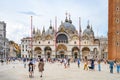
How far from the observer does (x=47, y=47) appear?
11056 cm

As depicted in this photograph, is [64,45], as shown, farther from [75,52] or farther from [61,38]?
[75,52]

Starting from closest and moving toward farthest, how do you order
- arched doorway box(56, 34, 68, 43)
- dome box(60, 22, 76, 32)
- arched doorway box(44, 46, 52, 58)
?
arched doorway box(56, 34, 68, 43) < arched doorway box(44, 46, 52, 58) < dome box(60, 22, 76, 32)

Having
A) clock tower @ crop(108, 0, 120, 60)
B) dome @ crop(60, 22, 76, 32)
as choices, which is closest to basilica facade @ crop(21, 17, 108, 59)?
dome @ crop(60, 22, 76, 32)

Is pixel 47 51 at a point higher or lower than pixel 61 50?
lower

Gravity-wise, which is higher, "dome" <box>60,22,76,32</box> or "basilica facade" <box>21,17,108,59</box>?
"dome" <box>60,22,76,32</box>

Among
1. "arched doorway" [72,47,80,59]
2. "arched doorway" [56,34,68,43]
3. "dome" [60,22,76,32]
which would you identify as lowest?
"arched doorway" [72,47,80,59]

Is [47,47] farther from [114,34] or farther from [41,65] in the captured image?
[41,65]

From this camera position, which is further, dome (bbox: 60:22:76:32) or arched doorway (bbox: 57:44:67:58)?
dome (bbox: 60:22:76:32)

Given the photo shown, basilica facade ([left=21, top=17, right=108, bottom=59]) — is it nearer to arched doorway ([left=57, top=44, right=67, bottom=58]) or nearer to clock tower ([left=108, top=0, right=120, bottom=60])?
arched doorway ([left=57, top=44, right=67, bottom=58])

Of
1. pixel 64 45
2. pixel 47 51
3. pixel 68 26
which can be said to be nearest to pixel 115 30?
pixel 64 45

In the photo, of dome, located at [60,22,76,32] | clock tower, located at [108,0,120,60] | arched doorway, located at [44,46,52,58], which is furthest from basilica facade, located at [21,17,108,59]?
clock tower, located at [108,0,120,60]

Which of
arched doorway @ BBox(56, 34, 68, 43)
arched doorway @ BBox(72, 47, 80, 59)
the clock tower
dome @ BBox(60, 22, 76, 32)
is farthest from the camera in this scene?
dome @ BBox(60, 22, 76, 32)

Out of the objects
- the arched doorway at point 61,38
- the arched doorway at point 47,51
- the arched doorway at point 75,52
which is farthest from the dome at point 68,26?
the arched doorway at point 47,51

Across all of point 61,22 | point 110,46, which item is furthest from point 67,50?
point 110,46
